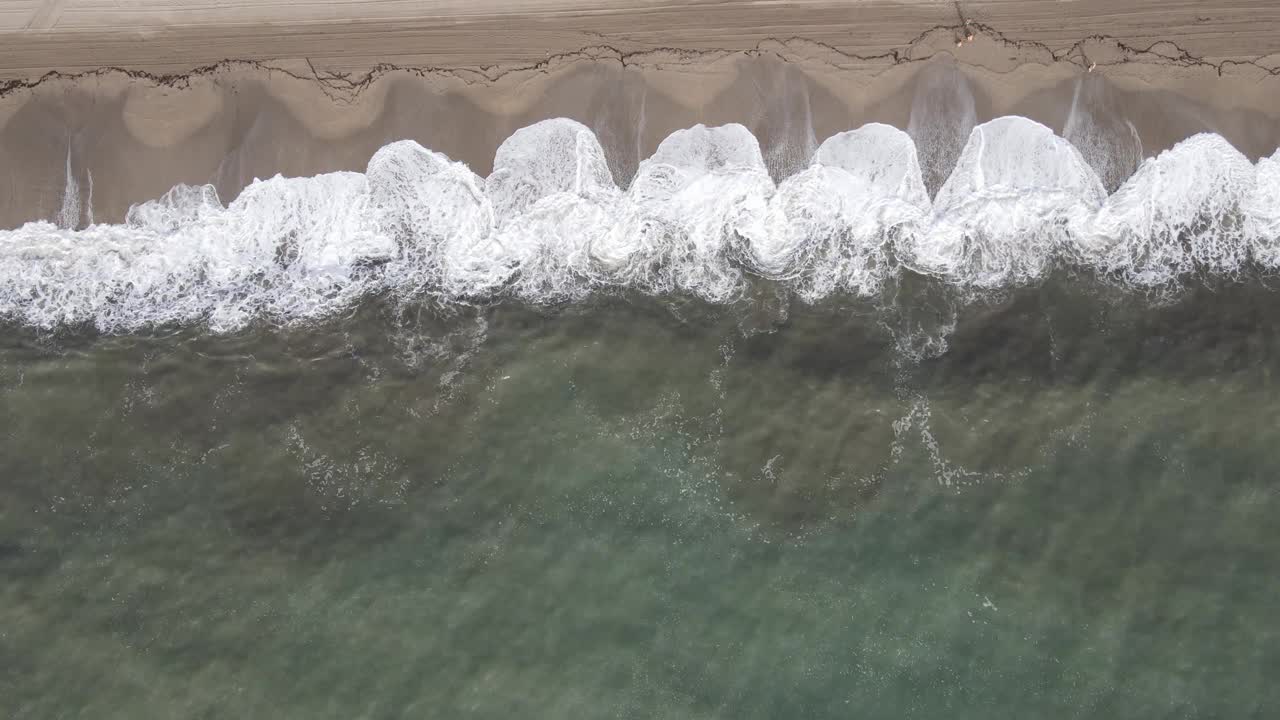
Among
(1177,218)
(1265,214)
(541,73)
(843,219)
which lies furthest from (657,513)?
(1265,214)

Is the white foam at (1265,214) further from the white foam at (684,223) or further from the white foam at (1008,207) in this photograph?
the white foam at (684,223)

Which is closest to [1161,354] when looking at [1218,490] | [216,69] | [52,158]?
[1218,490]

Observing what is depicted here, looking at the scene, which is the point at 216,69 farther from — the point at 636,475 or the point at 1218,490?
the point at 1218,490

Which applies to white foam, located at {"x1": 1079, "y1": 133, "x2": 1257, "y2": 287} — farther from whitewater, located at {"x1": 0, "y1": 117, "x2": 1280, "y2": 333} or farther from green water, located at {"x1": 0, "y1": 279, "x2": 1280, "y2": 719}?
green water, located at {"x1": 0, "y1": 279, "x2": 1280, "y2": 719}

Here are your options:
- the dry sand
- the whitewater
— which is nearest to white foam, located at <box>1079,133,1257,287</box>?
the whitewater

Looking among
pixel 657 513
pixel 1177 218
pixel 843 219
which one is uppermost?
pixel 1177 218

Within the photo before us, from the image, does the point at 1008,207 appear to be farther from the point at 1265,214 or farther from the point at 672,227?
the point at 672,227
